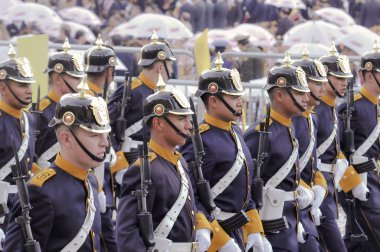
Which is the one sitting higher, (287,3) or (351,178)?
(351,178)

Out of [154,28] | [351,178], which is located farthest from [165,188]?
[154,28]

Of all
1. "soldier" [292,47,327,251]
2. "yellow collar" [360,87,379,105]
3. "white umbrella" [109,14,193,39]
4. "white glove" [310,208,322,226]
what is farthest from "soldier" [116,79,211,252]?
"white umbrella" [109,14,193,39]

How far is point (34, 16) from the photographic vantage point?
23.6 meters

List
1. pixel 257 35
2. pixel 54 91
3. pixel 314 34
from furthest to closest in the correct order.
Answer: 1. pixel 257 35
2. pixel 314 34
3. pixel 54 91

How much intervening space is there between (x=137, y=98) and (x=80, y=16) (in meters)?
12.7

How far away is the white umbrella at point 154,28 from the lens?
22.9 m

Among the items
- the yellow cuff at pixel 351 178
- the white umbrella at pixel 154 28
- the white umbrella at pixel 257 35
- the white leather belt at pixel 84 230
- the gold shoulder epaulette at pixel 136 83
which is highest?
the white leather belt at pixel 84 230

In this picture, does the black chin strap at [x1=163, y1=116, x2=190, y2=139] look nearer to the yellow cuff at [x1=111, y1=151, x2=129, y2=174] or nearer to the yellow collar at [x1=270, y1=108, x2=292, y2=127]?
the yellow collar at [x1=270, y1=108, x2=292, y2=127]

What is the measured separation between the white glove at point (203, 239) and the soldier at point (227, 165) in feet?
1.53

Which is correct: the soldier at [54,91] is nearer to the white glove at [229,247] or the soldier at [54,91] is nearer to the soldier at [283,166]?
the soldier at [283,166]

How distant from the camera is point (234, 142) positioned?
10789mm

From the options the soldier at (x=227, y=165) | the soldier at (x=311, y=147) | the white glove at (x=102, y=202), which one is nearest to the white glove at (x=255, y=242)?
the soldier at (x=227, y=165)

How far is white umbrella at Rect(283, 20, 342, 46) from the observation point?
23703 mm

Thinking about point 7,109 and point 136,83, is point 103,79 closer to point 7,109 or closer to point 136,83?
point 136,83
